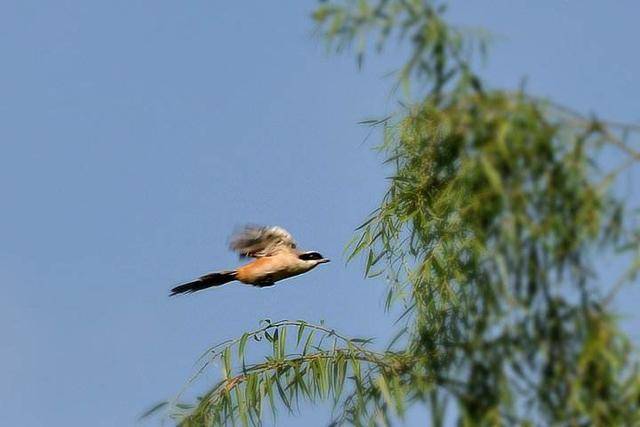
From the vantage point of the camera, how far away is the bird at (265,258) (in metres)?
8.28

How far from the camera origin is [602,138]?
4992mm

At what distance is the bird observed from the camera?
8.28 m

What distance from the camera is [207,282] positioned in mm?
8438

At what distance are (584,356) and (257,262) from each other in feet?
12.5

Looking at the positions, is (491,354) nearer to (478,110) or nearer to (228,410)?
(478,110)

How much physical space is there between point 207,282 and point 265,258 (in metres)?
0.34

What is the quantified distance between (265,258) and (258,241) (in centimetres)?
12

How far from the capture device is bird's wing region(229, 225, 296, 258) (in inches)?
326

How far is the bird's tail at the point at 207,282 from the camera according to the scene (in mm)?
8328

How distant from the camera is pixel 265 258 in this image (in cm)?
836

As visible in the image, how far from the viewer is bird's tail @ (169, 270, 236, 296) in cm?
833

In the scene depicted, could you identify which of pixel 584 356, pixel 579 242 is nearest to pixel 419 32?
pixel 579 242

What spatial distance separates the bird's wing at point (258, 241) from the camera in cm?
827

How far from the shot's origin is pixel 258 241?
8289 millimetres
